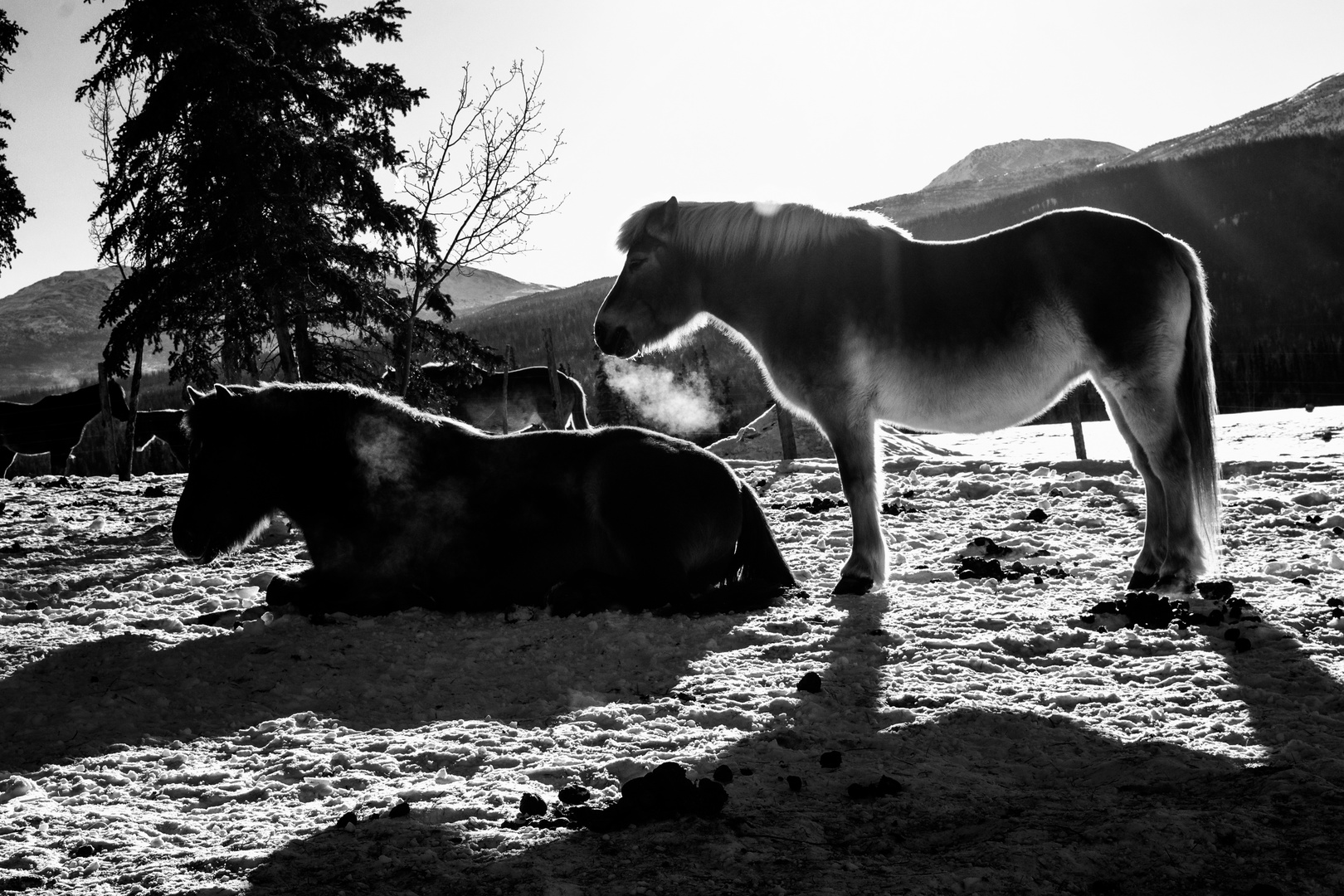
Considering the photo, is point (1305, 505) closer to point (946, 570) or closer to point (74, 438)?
point (946, 570)

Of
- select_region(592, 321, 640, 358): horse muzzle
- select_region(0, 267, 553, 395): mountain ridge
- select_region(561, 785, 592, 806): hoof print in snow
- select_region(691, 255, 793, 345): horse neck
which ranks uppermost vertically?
select_region(0, 267, 553, 395): mountain ridge

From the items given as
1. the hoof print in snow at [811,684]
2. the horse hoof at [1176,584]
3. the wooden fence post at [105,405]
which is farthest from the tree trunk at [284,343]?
the horse hoof at [1176,584]

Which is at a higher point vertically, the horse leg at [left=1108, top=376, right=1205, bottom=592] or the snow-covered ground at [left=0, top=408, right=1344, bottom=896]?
the horse leg at [left=1108, top=376, right=1205, bottom=592]

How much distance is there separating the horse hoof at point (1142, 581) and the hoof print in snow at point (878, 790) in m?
3.36

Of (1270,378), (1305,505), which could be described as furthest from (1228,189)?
(1305,505)

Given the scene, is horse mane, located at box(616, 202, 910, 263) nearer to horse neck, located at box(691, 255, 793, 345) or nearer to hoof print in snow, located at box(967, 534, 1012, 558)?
horse neck, located at box(691, 255, 793, 345)

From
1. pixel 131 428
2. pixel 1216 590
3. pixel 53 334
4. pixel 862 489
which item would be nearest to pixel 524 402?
pixel 131 428

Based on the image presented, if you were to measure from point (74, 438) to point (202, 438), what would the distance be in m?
17.6

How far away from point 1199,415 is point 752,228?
9.53 ft

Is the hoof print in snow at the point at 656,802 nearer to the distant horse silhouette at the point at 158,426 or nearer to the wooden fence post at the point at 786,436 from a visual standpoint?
the wooden fence post at the point at 786,436

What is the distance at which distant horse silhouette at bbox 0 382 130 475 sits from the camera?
64.2 feet

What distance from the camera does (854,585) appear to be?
5594 millimetres

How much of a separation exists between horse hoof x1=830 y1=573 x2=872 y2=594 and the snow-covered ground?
7.6 inches

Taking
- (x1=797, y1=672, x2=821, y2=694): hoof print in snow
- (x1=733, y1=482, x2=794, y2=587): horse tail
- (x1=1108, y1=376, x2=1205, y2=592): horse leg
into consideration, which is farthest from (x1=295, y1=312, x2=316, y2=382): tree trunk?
(x1=797, y1=672, x2=821, y2=694): hoof print in snow
